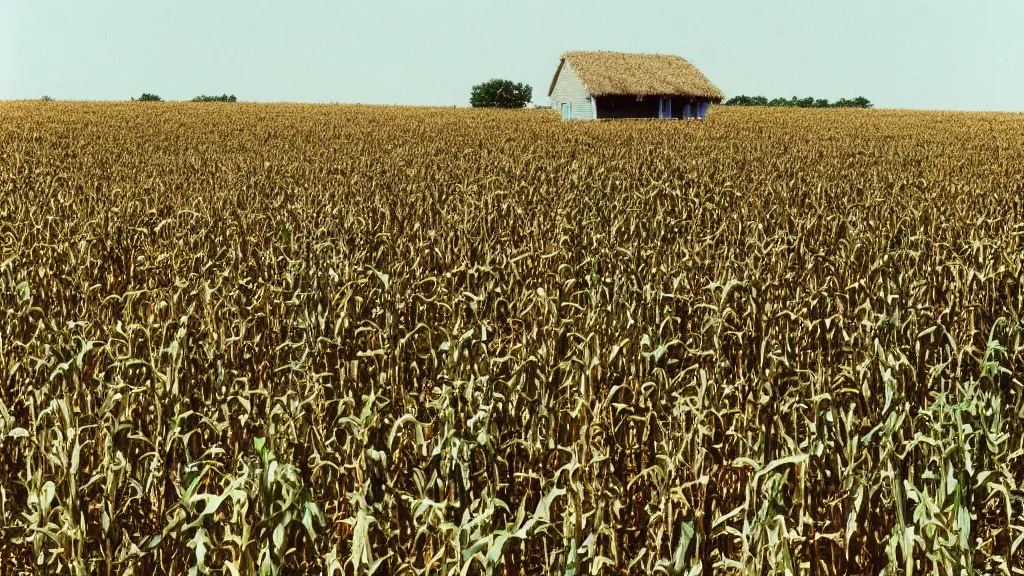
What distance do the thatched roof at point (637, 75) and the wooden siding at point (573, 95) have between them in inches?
18.2

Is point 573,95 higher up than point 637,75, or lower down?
lower down

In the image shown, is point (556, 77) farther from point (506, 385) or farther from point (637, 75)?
point (506, 385)

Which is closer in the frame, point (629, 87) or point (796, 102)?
point (629, 87)

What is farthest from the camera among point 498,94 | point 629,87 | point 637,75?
point 498,94

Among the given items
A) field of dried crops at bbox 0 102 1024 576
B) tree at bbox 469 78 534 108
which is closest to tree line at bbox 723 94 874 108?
tree at bbox 469 78 534 108

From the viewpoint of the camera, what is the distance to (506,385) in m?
3.62

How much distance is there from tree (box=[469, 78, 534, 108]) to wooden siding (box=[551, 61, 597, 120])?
25902mm

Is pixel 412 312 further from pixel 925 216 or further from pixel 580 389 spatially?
pixel 925 216

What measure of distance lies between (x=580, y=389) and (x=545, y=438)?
267 millimetres

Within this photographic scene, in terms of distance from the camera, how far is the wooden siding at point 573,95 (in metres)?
40.3

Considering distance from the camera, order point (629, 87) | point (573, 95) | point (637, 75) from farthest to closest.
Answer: point (573, 95), point (637, 75), point (629, 87)

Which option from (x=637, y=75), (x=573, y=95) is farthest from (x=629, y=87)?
(x=573, y=95)

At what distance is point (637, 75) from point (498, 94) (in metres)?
30.5

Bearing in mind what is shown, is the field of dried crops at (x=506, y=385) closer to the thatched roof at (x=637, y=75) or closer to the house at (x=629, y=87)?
the thatched roof at (x=637, y=75)
